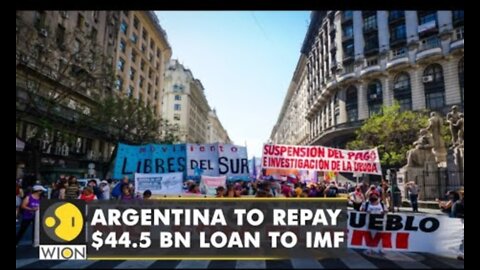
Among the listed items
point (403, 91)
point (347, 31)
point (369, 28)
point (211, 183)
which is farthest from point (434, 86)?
point (211, 183)

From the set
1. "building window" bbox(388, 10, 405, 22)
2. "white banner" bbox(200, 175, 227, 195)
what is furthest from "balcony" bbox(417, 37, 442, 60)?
"white banner" bbox(200, 175, 227, 195)

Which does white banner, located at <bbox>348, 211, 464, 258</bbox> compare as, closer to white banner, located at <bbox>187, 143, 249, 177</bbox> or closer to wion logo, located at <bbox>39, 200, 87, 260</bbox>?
white banner, located at <bbox>187, 143, 249, 177</bbox>

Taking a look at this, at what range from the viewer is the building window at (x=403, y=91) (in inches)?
1689

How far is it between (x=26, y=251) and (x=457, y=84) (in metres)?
42.4

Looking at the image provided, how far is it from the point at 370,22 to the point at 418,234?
44.7 m

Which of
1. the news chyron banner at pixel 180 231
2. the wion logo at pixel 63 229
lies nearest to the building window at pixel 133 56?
the wion logo at pixel 63 229

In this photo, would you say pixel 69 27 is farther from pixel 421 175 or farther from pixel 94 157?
pixel 421 175

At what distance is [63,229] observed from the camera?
7293 millimetres

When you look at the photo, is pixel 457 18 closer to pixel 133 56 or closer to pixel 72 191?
pixel 133 56

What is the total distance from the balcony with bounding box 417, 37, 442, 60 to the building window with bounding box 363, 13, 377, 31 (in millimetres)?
7105

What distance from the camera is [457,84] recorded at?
38.3m

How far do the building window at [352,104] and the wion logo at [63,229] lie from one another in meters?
44.1

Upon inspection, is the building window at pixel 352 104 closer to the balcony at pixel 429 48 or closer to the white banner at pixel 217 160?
the balcony at pixel 429 48
